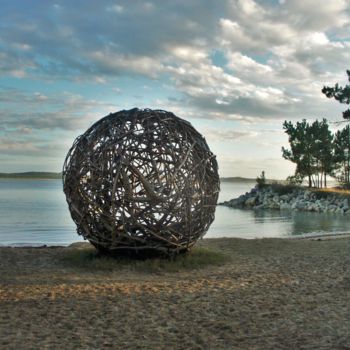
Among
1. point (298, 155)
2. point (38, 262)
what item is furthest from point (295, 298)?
point (298, 155)

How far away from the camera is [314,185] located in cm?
5653

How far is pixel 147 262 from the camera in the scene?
10219mm

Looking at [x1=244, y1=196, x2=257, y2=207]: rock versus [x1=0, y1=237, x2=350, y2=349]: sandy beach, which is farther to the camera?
[x1=244, y1=196, x2=257, y2=207]: rock

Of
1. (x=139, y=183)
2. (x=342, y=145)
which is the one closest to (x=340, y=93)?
(x=342, y=145)

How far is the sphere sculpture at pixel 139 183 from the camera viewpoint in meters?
9.63

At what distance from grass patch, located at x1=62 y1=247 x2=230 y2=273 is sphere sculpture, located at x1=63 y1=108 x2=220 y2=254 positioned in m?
0.24

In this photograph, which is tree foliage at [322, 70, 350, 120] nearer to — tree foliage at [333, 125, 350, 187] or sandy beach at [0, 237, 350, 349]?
tree foliage at [333, 125, 350, 187]

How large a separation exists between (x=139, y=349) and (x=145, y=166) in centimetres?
531

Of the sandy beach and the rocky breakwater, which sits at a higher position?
the rocky breakwater

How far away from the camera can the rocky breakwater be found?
145ft

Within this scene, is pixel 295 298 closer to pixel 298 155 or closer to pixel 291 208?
pixel 291 208

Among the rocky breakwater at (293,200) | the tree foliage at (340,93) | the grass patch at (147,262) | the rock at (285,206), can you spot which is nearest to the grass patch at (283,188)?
the rocky breakwater at (293,200)

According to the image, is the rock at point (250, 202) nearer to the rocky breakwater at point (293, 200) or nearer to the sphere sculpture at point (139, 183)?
the rocky breakwater at point (293, 200)

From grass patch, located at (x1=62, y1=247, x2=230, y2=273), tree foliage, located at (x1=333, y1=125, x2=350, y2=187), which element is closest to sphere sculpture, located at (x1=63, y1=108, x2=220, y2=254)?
grass patch, located at (x1=62, y1=247, x2=230, y2=273)
